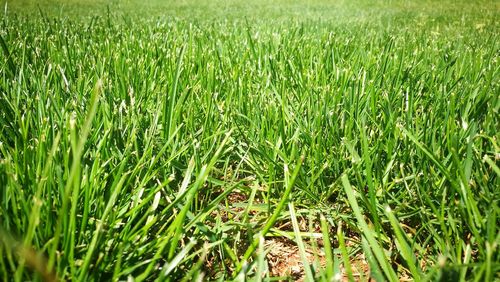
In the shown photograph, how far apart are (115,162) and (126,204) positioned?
20 centimetres

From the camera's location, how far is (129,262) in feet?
2.05

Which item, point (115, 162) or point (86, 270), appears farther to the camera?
point (115, 162)

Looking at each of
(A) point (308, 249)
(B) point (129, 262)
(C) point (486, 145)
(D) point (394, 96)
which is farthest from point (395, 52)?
(B) point (129, 262)

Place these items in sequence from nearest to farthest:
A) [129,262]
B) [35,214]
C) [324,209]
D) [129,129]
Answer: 1. [35,214]
2. [129,262]
3. [324,209]
4. [129,129]

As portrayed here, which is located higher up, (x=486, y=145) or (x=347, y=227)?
(x=486, y=145)

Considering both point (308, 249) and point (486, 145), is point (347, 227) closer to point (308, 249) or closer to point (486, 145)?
point (308, 249)

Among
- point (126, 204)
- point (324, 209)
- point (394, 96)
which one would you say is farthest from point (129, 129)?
point (394, 96)

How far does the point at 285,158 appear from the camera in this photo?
0.99 meters

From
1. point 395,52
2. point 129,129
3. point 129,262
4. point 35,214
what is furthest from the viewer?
point 395,52

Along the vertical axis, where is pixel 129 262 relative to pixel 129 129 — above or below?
below

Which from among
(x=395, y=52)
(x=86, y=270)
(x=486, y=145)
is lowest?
(x=86, y=270)

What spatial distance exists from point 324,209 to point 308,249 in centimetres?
14

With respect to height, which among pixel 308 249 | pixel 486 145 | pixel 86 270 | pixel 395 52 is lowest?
pixel 308 249

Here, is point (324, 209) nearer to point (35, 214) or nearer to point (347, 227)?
point (347, 227)
